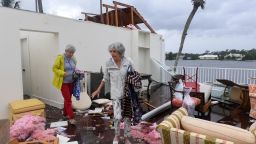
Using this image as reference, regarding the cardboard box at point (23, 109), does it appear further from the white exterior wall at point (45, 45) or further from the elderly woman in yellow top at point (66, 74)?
the elderly woman in yellow top at point (66, 74)

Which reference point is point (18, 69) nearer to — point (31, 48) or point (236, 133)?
point (31, 48)

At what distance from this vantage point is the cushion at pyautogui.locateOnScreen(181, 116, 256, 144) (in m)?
2.02

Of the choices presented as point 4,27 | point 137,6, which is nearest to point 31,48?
point 4,27

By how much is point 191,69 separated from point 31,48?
5469 millimetres

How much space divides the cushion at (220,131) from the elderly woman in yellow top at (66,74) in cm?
279

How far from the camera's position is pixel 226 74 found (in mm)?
7832

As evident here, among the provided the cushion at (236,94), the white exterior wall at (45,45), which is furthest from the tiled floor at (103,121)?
the white exterior wall at (45,45)

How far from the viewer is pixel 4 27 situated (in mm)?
4555

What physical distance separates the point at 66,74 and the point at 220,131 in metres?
3.17

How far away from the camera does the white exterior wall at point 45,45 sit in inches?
183

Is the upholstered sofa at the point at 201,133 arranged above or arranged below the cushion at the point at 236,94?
above

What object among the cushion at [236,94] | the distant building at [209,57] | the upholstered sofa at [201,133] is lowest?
the cushion at [236,94]

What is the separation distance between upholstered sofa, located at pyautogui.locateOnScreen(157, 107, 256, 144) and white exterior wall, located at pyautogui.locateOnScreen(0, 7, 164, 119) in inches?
144

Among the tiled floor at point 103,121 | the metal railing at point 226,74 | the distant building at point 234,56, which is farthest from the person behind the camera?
the distant building at point 234,56
